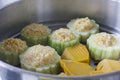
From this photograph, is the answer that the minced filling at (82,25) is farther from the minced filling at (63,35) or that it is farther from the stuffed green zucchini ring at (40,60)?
the stuffed green zucchini ring at (40,60)

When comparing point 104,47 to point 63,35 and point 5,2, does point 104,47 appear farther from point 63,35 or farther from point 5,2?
point 5,2

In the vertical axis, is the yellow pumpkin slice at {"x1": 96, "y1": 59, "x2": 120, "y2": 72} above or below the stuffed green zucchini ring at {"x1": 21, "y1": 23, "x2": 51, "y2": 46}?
below

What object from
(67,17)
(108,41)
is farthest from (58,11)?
(108,41)

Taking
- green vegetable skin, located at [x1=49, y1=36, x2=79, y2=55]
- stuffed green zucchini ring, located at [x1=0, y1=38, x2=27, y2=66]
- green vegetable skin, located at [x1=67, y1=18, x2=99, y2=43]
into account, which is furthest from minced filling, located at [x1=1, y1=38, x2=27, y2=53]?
green vegetable skin, located at [x1=67, y1=18, x2=99, y2=43]

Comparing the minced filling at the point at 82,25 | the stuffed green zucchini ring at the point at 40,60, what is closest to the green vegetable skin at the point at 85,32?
the minced filling at the point at 82,25

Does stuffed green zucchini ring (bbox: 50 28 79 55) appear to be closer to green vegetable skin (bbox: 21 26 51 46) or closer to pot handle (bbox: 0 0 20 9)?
green vegetable skin (bbox: 21 26 51 46)

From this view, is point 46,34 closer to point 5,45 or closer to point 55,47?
point 55,47

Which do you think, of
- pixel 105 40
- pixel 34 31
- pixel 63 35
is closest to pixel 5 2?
pixel 34 31
